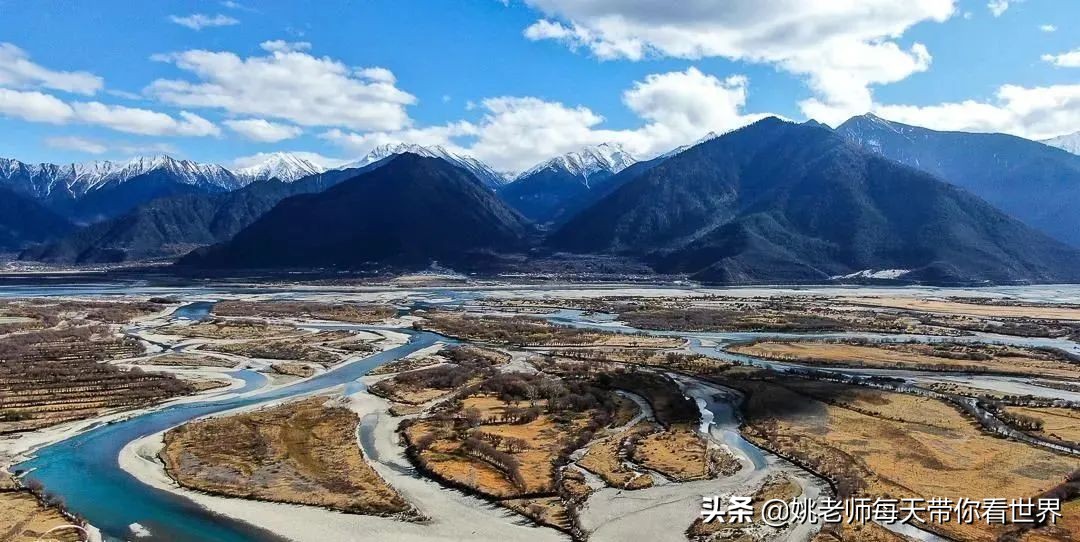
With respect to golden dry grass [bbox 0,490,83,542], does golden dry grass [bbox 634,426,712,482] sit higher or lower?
lower

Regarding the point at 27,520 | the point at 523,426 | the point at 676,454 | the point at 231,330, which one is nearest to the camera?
the point at 27,520

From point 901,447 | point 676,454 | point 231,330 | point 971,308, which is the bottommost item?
point 901,447

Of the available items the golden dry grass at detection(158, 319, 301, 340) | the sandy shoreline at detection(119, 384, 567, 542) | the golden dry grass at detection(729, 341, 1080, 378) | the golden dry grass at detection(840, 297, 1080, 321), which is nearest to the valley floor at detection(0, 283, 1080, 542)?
the sandy shoreline at detection(119, 384, 567, 542)

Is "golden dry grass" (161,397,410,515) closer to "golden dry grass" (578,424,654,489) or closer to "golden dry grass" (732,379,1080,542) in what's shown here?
"golden dry grass" (578,424,654,489)

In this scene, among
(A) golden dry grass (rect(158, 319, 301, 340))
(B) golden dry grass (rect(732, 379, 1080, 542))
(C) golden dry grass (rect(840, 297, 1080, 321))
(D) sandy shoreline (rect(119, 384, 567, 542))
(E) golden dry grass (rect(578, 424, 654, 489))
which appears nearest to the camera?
(D) sandy shoreline (rect(119, 384, 567, 542))

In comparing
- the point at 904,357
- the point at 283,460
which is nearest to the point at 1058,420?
the point at 904,357

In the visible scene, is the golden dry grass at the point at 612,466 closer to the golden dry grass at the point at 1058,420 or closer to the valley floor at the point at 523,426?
the valley floor at the point at 523,426

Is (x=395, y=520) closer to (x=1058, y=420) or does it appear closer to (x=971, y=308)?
(x=1058, y=420)

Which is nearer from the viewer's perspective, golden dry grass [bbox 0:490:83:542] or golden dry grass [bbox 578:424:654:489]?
golden dry grass [bbox 0:490:83:542]

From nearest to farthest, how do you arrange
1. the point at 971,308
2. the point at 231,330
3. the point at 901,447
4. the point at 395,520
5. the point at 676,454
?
the point at 395,520 → the point at 676,454 → the point at 901,447 → the point at 231,330 → the point at 971,308
